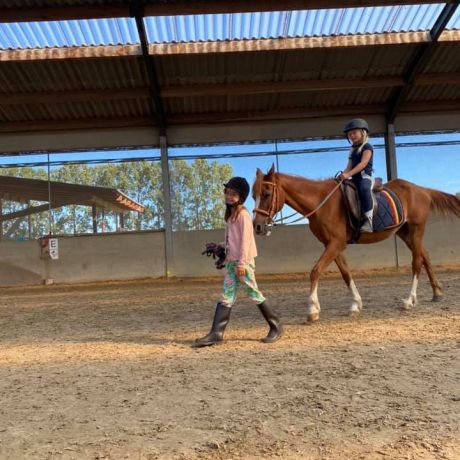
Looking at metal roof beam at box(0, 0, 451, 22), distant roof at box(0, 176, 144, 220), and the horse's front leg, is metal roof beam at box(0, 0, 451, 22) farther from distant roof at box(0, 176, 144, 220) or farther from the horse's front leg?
the horse's front leg

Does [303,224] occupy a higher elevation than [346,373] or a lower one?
higher

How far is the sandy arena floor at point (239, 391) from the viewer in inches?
104

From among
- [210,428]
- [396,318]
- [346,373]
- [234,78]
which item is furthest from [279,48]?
[210,428]

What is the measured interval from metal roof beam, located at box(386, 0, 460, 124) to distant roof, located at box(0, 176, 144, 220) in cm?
909

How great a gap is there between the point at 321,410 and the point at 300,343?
1.84 m

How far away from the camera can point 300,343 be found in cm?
489

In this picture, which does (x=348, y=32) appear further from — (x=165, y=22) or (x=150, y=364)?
(x=150, y=364)

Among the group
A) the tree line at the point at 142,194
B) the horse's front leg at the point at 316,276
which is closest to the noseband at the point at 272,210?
the horse's front leg at the point at 316,276

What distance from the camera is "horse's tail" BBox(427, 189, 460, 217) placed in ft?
25.7

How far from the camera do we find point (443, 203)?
785cm

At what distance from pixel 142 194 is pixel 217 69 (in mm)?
5043

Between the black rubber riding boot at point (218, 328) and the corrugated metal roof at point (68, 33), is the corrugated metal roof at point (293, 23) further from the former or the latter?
the black rubber riding boot at point (218, 328)

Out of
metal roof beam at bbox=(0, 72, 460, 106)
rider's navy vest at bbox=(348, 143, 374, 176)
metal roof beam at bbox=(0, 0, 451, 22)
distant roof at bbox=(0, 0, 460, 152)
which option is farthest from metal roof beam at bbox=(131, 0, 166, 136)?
rider's navy vest at bbox=(348, 143, 374, 176)

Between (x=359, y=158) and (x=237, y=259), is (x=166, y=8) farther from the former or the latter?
(x=237, y=259)
